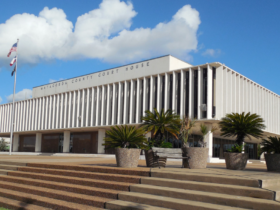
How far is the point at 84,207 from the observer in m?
7.70

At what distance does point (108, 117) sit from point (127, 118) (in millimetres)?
3499

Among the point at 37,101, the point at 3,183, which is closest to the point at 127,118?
the point at 37,101

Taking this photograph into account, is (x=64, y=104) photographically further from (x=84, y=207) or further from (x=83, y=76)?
(x=84, y=207)

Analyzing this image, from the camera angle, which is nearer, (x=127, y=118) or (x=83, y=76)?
(x=127, y=118)

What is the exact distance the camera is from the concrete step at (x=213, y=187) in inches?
252

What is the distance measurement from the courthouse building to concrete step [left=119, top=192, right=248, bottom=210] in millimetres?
18290

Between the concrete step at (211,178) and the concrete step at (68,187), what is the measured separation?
5.17 ft

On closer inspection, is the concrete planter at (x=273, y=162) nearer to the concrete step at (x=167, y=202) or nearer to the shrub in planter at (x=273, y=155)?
the shrub in planter at (x=273, y=155)

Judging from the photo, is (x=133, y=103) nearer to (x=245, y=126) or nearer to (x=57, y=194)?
(x=245, y=126)

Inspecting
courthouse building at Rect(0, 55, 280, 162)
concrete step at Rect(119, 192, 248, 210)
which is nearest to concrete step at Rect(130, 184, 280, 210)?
concrete step at Rect(119, 192, 248, 210)

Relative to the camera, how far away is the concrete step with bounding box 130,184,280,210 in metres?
5.98

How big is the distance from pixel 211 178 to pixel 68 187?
15.8ft

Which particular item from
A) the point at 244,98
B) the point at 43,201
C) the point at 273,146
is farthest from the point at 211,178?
the point at 244,98

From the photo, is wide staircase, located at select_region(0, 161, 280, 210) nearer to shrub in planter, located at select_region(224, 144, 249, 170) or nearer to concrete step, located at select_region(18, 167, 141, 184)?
concrete step, located at select_region(18, 167, 141, 184)
